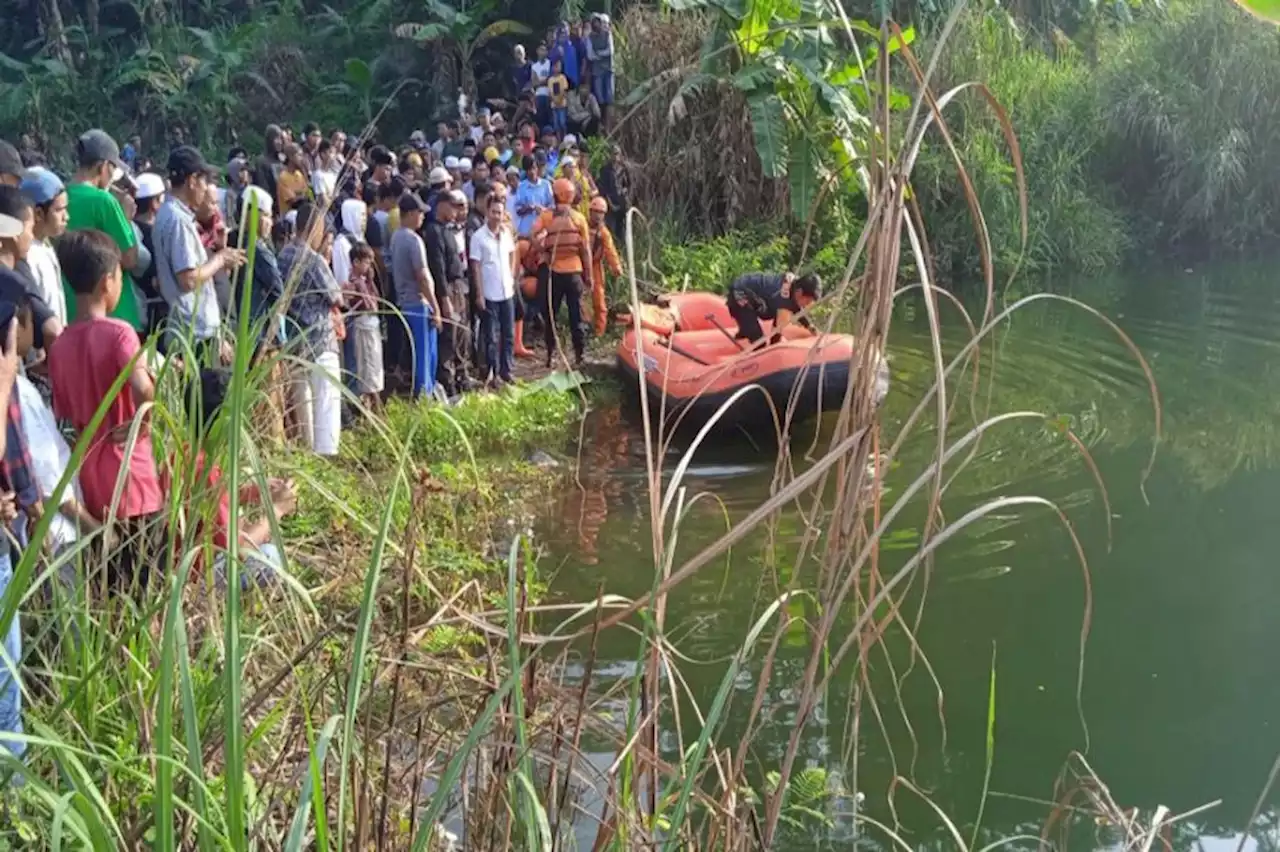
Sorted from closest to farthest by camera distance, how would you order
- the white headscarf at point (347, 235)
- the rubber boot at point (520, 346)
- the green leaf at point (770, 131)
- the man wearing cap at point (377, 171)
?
the white headscarf at point (347, 235)
the man wearing cap at point (377, 171)
the rubber boot at point (520, 346)
the green leaf at point (770, 131)

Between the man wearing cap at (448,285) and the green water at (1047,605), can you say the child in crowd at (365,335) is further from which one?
the green water at (1047,605)

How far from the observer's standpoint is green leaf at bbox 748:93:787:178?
9.95 m

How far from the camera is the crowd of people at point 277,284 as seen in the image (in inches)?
92.7

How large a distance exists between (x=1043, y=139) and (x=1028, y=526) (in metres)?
9.42

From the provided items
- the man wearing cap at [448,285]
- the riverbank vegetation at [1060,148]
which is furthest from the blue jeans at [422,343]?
the riverbank vegetation at [1060,148]

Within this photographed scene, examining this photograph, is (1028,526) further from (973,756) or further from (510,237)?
(510,237)

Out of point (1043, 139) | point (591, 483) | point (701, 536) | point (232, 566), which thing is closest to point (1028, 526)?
point (701, 536)

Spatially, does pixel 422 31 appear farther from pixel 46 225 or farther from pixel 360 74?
pixel 46 225

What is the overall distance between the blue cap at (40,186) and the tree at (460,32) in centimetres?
1191

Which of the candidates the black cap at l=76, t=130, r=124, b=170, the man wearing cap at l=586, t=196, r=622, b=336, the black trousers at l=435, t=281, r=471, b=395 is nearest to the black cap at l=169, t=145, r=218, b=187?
the black cap at l=76, t=130, r=124, b=170

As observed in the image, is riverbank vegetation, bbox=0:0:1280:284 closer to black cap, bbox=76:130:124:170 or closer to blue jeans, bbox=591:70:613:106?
blue jeans, bbox=591:70:613:106

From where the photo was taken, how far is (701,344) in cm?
851

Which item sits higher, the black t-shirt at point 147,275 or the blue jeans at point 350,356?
the black t-shirt at point 147,275

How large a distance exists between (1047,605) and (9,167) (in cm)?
425
